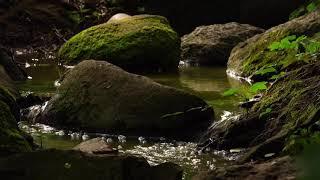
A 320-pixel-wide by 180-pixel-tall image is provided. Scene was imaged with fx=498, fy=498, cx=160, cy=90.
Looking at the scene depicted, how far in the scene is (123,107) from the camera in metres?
5.14

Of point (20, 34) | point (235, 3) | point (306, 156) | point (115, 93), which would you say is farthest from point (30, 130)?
point (235, 3)

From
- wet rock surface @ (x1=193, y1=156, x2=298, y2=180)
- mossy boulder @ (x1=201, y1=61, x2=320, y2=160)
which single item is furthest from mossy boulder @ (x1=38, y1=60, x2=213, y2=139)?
wet rock surface @ (x1=193, y1=156, x2=298, y2=180)

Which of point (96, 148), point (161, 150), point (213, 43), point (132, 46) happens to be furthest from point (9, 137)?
point (213, 43)

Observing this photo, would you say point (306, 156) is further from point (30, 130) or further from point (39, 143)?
point (30, 130)

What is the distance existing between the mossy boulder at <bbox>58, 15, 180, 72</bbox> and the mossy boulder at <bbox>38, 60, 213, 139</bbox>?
3.91 meters

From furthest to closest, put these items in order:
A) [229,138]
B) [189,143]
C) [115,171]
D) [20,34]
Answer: [20,34] < [189,143] < [229,138] < [115,171]

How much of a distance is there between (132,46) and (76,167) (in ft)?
21.5

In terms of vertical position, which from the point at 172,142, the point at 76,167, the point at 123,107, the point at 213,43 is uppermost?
the point at 76,167

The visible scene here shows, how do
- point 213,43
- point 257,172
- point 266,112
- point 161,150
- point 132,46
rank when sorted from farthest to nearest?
point 213,43
point 132,46
point 161,150
point 266,112
point 257,172

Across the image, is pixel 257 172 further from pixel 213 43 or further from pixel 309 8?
pixel 213 43

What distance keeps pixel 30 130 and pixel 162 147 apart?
1.53m

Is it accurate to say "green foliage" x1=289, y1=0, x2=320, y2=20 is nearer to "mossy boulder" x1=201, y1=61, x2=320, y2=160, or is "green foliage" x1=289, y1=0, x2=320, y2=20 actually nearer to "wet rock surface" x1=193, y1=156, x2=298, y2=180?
"mossy boulder" x1=201, y1=61, x2=320, y2=160

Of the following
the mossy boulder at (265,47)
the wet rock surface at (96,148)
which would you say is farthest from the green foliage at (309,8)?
the mossy boulder at (265,47)

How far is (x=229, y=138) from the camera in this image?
4.46 metres
